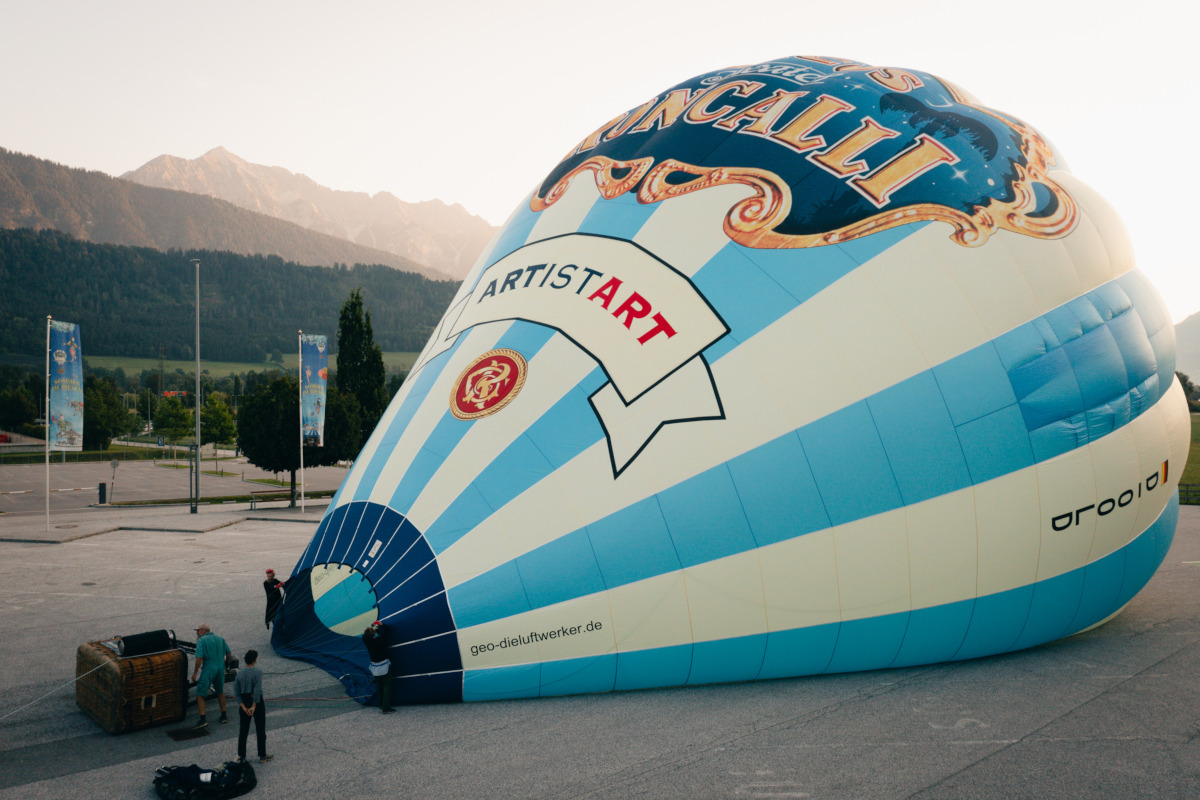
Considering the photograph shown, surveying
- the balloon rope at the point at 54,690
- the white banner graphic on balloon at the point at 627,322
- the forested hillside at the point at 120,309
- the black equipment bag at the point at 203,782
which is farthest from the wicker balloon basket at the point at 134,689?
the forested hillside at the point at 120,309

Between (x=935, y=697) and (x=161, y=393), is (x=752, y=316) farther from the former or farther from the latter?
(x=161, y=393)

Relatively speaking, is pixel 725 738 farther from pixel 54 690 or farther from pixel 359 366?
pixel 359 366

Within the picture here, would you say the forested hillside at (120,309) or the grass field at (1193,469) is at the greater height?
the forested hillside at (120,309)

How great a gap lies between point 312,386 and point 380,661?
19544mm

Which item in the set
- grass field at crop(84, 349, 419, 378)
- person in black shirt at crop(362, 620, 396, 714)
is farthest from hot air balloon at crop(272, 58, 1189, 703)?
grass field at crop(84, 349, 419, 378)

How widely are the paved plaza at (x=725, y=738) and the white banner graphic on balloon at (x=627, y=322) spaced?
7.98 feet

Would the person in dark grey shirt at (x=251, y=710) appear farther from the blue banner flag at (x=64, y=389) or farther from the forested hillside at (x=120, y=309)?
the forested hillside at (x=120, y=309)

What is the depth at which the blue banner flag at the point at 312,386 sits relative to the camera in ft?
79.5

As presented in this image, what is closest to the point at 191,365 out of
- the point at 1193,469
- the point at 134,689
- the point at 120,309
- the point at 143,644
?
the point at 120,309

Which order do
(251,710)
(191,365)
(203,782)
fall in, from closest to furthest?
1. (203,782)
2. (251,710)
3. (191,365)

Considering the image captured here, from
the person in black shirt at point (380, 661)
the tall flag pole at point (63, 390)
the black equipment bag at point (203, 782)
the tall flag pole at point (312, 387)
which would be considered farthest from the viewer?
the tall flag pole at point (312, 387)

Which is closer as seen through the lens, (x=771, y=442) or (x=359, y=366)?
(x=771, y=442)

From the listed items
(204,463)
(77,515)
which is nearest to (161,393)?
(204,463)

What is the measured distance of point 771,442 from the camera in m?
6.81
